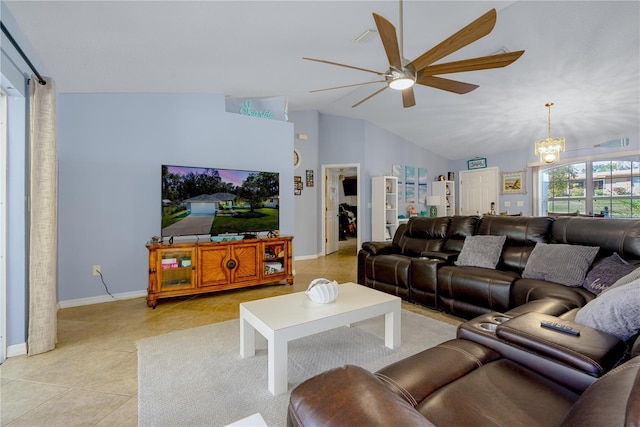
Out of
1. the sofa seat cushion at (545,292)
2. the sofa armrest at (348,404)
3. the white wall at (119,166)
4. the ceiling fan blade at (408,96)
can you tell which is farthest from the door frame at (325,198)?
the sofa armrest at (348,404)

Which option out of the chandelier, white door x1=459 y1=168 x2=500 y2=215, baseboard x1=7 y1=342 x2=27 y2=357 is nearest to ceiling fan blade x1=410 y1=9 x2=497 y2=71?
baseboard x1=7 y1=342 x2=27 y2=357

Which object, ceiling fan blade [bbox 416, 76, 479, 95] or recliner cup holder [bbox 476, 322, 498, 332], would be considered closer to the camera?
recliner cup holder [bbox 476, 322, 498, 332]

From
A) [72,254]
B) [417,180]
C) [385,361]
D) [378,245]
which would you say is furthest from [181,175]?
[417,180]

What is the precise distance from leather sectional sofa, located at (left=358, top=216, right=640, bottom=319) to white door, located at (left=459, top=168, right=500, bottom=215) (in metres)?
4.88

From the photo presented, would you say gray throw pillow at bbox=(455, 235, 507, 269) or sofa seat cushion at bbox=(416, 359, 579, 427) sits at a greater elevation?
gray throw pillow at bbox=(455, 235, 507, 269)

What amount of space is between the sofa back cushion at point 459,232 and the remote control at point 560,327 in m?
2.02

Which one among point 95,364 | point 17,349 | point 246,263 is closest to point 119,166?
point 246,263

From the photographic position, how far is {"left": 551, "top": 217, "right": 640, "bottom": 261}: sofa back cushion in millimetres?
2284

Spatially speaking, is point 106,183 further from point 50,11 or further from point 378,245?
point 378,245

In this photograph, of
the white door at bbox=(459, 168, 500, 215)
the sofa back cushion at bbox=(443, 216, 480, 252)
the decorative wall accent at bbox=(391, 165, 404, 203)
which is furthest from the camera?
the white door at bbox=(459, 168, 500, 215)

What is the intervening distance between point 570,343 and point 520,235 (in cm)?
205

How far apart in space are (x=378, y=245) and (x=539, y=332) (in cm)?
250

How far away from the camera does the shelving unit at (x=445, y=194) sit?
793 centimetres

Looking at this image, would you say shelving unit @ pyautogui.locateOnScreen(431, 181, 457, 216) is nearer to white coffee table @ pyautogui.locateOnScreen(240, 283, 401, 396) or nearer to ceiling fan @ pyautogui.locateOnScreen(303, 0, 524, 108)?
ceiling fan @ pyautogui.locateOnScreen(303, 0, 524, 108)
